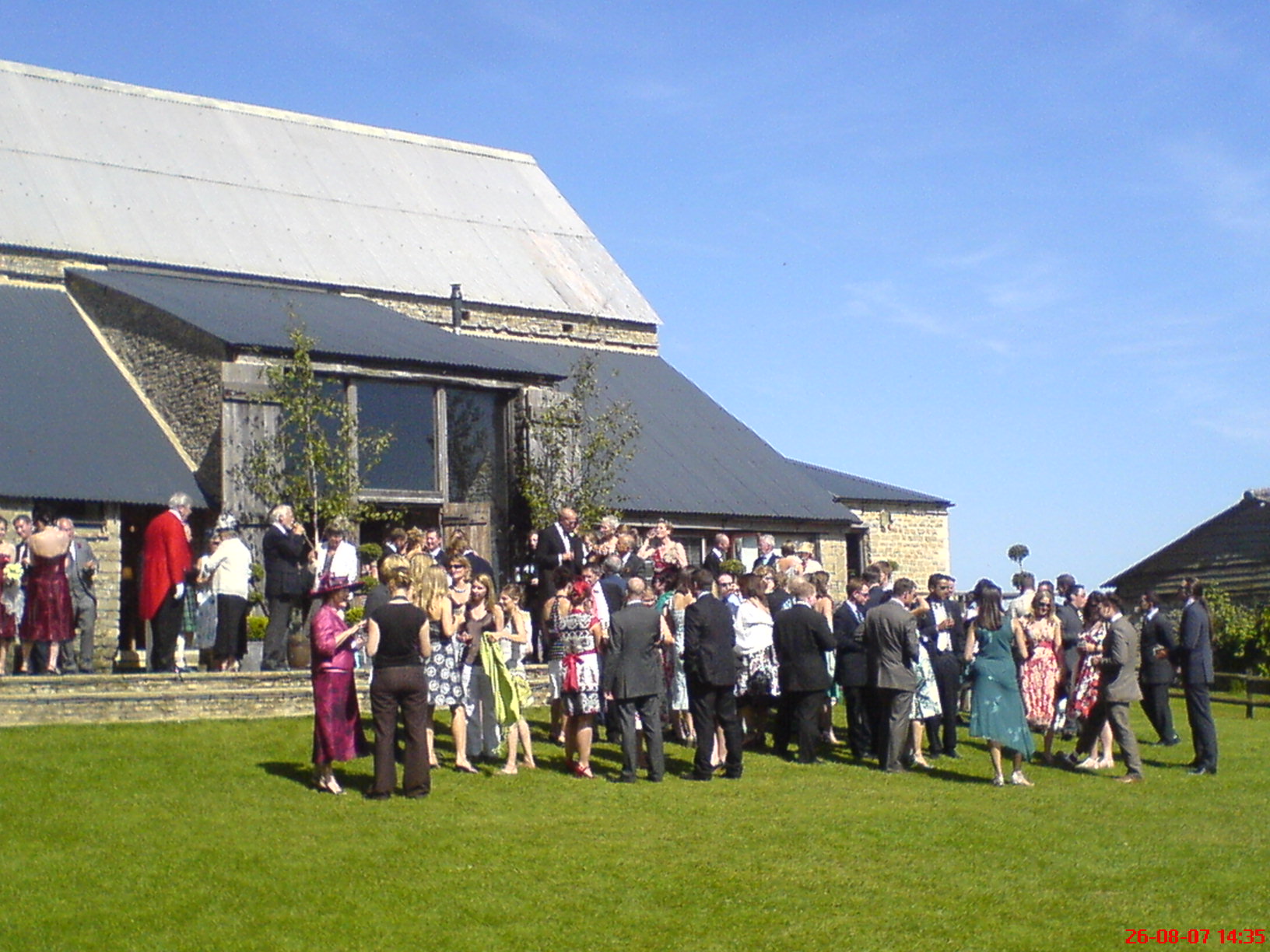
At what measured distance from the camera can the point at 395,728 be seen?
10.9 meters

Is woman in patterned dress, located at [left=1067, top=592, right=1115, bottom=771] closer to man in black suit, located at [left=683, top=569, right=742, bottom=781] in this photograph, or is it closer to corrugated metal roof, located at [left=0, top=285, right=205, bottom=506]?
man in black suit, located at [left=683, top=569, right=742, bottom=781]

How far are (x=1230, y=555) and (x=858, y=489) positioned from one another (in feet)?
24.7

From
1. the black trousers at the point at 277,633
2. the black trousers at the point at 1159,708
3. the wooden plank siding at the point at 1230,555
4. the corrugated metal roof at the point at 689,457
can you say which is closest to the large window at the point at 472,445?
the corrugated metal roof at the point at 689,457

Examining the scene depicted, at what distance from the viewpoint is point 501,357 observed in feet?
71.5

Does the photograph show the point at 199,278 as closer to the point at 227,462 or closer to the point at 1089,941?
the point at 227,462

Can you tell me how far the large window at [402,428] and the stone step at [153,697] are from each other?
18.3ft

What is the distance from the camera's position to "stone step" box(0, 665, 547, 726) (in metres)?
13.0

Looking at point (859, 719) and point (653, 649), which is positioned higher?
point (653, 649)

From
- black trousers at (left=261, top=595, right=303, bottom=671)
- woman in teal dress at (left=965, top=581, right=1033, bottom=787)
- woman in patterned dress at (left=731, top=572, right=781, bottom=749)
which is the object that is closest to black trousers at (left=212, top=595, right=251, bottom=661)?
black trousers at (left=261, top=595, right=303, bottom=671)

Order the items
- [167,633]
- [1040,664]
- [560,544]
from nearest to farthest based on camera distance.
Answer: [1040,664]
[167,633]
[560,544]

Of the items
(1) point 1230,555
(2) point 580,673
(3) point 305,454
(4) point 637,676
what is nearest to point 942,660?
(4) point 637,676

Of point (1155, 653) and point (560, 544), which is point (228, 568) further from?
point (1155, 653)

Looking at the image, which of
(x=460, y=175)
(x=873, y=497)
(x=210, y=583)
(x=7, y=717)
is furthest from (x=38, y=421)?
(x=873, y=497)

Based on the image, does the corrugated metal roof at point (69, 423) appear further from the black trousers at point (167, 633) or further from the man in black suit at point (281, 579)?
the man in black suit at point (281, 579)
